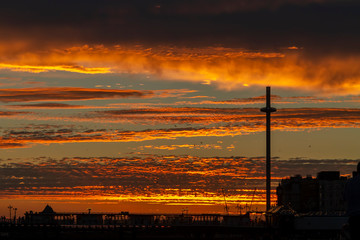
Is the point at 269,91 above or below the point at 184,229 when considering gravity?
above

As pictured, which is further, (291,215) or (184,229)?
(184,229)

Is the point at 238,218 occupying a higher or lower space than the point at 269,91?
lower

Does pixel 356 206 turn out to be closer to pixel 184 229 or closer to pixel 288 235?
pixel 288 235

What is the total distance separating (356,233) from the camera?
15.6m

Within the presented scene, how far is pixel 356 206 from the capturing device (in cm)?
1570

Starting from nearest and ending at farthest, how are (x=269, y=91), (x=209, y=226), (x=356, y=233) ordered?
(x=356, y=233) < (x=209, y=226) < (x=269, y=91)

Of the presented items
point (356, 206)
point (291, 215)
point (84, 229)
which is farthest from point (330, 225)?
point (356, 206)

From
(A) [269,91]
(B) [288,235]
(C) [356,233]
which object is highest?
(A) [269,91]

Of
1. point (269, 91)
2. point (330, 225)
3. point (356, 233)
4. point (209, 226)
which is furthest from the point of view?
point (269, 91)

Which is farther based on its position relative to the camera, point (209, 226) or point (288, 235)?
point (209, 226)

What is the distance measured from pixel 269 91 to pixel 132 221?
5349 centimetres

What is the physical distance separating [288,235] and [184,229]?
29.0m

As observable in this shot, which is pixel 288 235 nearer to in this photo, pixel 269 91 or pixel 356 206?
pixel 269 91

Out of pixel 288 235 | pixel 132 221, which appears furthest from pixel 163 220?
pixel 288 235
